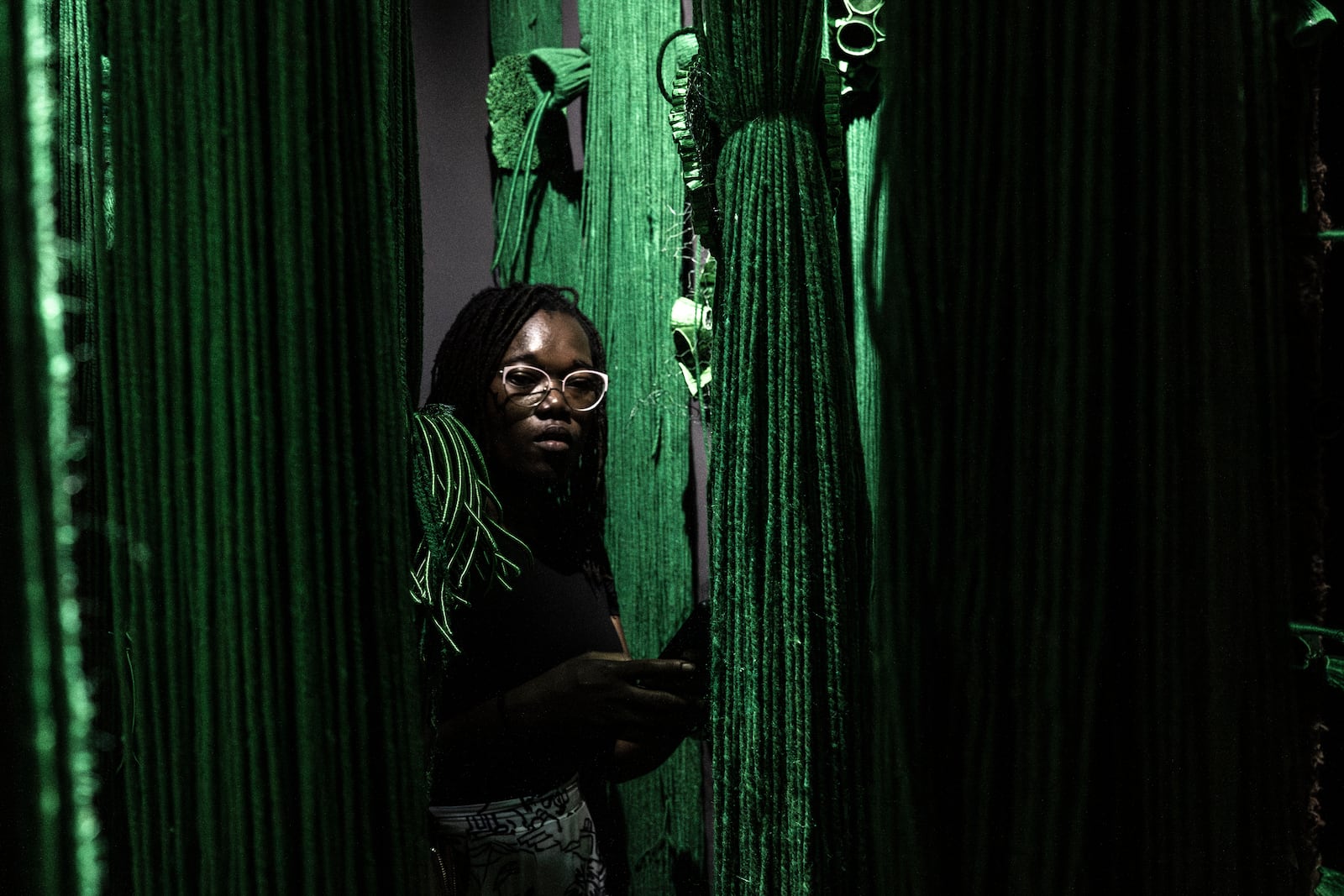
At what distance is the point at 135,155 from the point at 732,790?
1.84 ft

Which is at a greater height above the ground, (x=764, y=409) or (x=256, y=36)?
(x=256, y=36)

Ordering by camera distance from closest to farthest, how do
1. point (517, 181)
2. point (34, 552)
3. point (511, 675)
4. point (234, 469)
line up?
1. point (34, 552)
2. point (234, 469)
3. point (511, 675)
4. point (517, 181)

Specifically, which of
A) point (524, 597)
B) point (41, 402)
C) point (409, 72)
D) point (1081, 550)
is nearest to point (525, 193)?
point (524, 597)

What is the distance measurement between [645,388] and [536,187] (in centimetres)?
47

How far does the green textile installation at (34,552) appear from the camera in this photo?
240 millimetres

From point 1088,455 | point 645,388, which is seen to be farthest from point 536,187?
point 1088,455

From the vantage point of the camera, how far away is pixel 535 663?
3.41ft

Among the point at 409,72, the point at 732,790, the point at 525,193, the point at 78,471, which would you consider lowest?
the point at 732,790

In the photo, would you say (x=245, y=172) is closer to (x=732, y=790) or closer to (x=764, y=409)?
(x=764, y=409)

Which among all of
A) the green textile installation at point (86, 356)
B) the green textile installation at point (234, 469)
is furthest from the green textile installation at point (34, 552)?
the green textile installation at point (86, 356)

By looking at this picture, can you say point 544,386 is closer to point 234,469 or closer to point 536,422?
point 536,422

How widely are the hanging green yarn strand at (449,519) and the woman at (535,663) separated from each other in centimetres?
3

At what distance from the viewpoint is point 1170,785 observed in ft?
1.65

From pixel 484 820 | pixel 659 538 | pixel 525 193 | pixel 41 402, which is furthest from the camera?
pixel 525 193
